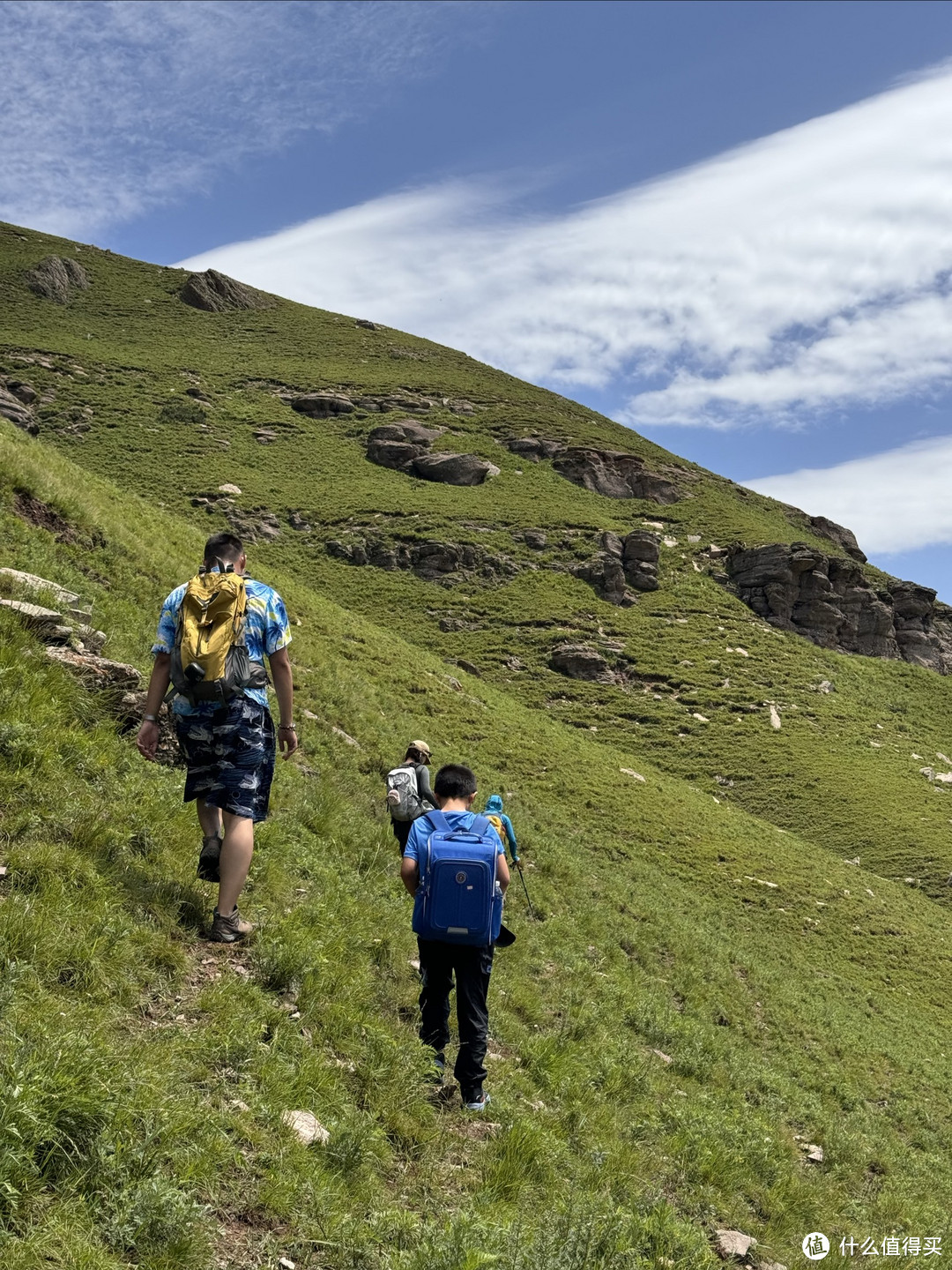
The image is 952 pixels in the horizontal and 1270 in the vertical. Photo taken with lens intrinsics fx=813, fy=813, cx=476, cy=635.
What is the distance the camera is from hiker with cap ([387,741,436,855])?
10148 millimetres

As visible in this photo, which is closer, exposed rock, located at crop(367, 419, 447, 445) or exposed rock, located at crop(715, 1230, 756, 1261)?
exposed rock, located at crop(715, 1230, 756, 1261)

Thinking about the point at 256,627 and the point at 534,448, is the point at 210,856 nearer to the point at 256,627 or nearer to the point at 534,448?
the point at 256,627

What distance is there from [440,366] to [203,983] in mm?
97672

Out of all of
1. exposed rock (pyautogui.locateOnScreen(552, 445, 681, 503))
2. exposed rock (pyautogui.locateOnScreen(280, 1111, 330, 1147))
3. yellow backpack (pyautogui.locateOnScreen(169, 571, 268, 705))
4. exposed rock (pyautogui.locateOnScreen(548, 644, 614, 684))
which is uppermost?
exposed rock (pyautogui.locateOnScreen(552, 445, 681, 503))

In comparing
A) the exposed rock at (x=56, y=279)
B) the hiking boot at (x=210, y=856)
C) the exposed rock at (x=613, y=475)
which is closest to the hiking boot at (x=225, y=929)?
the hiking boot at (x=210, y=856)

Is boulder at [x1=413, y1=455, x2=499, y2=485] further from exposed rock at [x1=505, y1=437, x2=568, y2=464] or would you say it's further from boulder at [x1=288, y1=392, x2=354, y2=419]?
boulder at [x1=288, y1=392, x2=354, y2=419]

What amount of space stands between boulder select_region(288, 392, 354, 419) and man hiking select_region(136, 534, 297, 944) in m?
75.8

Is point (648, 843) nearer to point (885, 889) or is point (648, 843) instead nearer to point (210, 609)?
point (885, 889)

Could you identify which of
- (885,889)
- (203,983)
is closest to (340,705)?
(203,983)

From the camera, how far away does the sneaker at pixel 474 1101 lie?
5.82 meters

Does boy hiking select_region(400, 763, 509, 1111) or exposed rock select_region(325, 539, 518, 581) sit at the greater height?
exposed rock select_region(325, 539, 518, 581)

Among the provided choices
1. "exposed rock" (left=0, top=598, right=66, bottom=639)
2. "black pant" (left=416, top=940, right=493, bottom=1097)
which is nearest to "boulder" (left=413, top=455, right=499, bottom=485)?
"exposed rock" (left=0, top=598, right=66, bottom=639)

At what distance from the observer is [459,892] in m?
5.68

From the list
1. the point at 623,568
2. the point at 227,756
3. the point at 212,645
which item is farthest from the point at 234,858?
the point at 623,568
